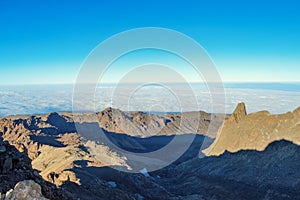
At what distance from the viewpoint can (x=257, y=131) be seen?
77.4m

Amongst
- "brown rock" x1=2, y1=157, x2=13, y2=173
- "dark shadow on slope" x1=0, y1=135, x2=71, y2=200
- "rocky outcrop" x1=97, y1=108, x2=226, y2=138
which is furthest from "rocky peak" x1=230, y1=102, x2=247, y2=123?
"brown rock" x1=2, y1=157, x2=13, y2=173

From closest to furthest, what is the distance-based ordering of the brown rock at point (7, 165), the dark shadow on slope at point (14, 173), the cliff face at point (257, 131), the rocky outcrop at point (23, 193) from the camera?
1. the rocky outcrop at point (23, 193)
2. the dark shadow on slope at point (14, 173)
3. the brown rock at point (7, 165)
4. the cliff face at point (257, 131)

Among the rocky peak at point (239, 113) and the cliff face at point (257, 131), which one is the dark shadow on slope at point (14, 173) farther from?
the rocky peak at point (239, 113)

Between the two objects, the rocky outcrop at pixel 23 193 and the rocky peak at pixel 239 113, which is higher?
the rocky outcrop at pixel 23 193

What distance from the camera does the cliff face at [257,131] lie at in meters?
70.4

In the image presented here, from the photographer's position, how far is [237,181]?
201 ft

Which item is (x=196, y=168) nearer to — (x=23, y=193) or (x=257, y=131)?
(x=257, y=131)

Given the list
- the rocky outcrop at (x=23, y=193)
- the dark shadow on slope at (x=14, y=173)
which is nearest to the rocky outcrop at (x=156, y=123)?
the dark shadow on slope at (x=14, y=173)

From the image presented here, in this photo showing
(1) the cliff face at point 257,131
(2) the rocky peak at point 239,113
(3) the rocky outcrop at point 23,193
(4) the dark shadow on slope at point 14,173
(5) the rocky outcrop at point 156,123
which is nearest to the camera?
(3) the rocky outcrop at point 23,193

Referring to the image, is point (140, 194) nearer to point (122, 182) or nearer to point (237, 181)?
point (122, 182)

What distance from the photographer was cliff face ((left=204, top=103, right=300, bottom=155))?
7038 centimetres

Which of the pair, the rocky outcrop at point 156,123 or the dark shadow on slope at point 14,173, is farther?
the rocky outcrop at point 156,123

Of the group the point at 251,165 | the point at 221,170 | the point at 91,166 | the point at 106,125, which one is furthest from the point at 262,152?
the point at 106,125

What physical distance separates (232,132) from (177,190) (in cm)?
3176
